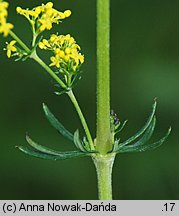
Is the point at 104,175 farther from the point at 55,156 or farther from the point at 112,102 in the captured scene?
the point at 112,102

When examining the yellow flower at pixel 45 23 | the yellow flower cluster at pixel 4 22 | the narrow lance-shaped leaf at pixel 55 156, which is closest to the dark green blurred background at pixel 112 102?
the narrow lance-shaped leaf at pixel 55 156

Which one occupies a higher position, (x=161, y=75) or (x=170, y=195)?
(x=161, y=75)

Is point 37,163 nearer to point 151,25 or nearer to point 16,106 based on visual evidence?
point 16,106

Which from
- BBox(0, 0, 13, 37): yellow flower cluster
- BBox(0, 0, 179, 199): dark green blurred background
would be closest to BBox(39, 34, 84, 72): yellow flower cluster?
BBox(0, 0, 13, 37): yellow flower cluster

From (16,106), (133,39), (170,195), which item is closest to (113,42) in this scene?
(133,39)

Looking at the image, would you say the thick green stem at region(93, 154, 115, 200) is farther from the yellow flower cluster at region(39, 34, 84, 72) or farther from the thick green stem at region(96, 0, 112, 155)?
the yellow flower cluster at region(39, 34, 84, 72)

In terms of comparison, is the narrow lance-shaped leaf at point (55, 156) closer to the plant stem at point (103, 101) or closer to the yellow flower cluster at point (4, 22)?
the plant stem at point (103, 101)

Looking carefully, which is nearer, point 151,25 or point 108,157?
point 108,157
